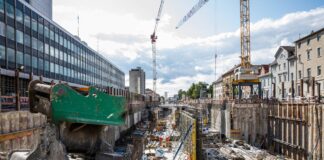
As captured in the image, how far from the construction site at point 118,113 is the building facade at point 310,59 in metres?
0.16

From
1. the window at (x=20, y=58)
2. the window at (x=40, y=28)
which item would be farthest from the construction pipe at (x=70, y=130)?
the window at (x=40, y=28)

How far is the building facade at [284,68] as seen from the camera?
4669 centimetres

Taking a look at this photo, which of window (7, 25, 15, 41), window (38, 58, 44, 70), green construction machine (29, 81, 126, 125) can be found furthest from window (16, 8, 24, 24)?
green construction machine (29, 81, 126, 125)

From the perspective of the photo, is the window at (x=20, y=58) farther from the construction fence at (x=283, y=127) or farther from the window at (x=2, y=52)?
the construction fence at (x=283, y=127)

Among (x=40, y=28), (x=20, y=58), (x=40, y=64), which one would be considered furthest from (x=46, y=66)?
(x=20, y=58)

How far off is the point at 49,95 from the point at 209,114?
4959 cm

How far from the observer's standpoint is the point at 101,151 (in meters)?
5.61

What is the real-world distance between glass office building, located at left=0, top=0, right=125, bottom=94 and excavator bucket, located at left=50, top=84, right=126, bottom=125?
25.6m

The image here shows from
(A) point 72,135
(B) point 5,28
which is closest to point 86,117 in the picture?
(A) point 72,135

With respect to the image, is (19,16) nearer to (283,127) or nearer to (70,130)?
(283,127)

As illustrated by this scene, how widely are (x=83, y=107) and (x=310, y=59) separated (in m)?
44.5

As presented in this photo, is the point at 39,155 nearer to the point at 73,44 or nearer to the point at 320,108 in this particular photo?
the point at 320,108

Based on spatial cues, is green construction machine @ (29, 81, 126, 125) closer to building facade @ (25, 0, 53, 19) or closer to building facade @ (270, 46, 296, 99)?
building facade @ (270, 46, 296, 99)

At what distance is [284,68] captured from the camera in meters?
49.5
